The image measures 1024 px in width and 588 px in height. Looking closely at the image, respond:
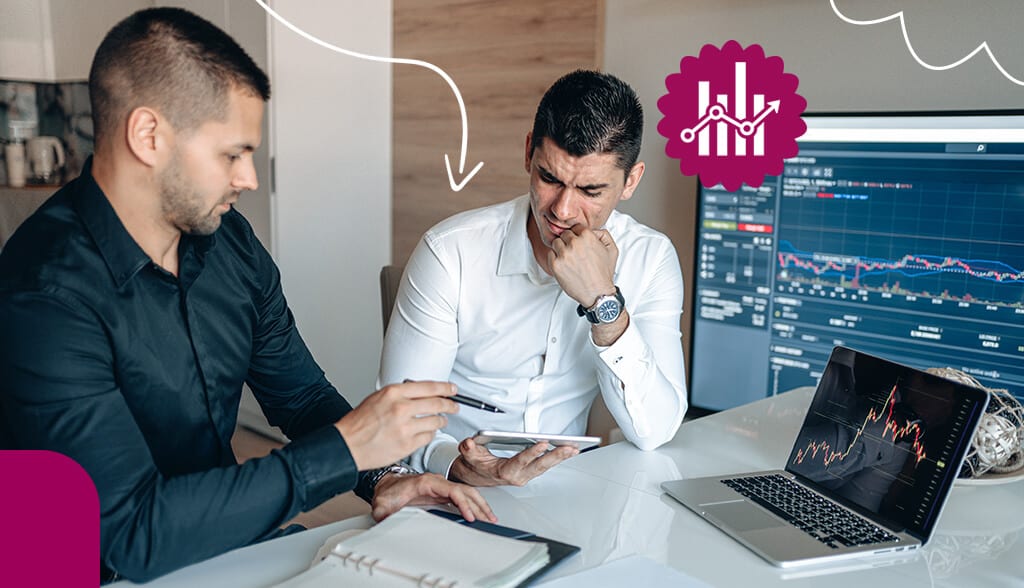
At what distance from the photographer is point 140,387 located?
4.14 ft

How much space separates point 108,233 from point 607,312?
866 mm

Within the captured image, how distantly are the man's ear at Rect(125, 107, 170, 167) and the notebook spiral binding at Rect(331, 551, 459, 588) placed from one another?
597 mm

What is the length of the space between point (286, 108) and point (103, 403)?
2.34 m

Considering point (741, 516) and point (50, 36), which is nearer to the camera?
point (741, 516)

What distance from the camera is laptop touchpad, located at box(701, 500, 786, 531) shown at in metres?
1.29

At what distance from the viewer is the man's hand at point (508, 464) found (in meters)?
1.40

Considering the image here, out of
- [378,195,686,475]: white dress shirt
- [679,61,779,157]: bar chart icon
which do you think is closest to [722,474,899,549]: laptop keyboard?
[378,195,686,475]: white dress shirt

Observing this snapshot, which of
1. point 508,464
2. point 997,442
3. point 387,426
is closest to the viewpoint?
point 387,426

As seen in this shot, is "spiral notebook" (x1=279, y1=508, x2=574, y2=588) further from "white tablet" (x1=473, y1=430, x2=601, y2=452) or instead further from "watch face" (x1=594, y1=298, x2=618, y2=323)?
"watch face" (x1=594, y1=298, x2=618, y2=323)

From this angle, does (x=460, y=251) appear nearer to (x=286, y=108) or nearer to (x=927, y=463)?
(x=927, y=463)

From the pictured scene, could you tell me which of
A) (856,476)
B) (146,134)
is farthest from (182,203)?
(856,476)

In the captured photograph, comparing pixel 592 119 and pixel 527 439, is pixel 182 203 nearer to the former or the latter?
pixel 527 439

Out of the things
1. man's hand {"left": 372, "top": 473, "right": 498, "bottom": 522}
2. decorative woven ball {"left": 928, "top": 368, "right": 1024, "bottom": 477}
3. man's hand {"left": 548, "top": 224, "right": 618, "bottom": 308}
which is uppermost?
man's hand {"left": 548, "top": 224, "right": 618, "bottom": 308}

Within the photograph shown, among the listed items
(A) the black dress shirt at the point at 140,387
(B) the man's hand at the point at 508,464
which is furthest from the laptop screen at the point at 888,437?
(A) the black dress shirt at the point at 140,387
